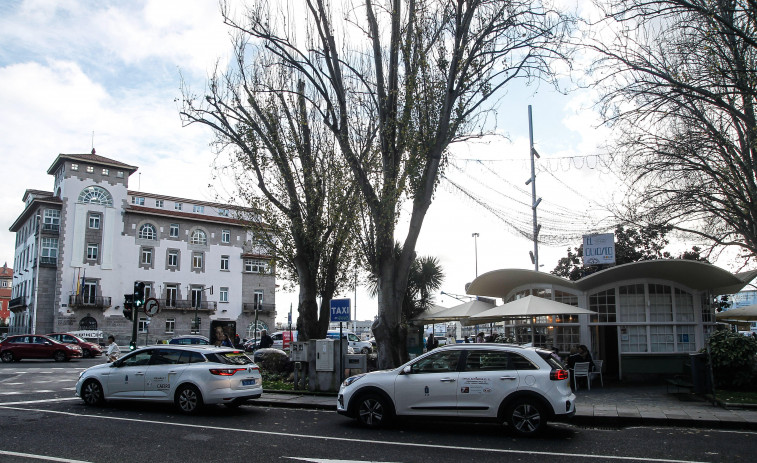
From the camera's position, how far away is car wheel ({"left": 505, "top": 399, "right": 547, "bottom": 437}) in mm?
9781

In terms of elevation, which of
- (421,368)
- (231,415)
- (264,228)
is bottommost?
(231,415)

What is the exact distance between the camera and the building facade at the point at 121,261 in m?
50.3

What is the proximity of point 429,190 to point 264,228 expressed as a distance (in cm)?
778

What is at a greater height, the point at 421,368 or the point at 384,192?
the point at 384,192

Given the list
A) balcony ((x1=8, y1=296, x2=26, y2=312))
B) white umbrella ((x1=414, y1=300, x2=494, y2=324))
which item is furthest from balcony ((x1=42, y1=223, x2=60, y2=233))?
white umbrella ((x1=414, y1=300, x2=494, y2=324))

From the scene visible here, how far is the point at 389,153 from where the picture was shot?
51.9 feet

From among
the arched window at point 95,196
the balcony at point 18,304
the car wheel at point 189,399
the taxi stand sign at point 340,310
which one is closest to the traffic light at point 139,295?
the taxi stand sign at point 340,310

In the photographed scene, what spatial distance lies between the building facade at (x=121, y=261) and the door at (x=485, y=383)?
38.7 meters

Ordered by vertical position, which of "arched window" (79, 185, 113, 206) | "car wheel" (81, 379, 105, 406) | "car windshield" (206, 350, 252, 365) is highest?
"arched window" (79, 185, 113, 206)

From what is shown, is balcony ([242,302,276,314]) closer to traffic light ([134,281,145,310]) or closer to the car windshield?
traffic light ([134,281,145,310])

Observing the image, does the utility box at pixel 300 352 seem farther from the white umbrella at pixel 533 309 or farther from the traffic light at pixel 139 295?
the traffic light at pixel 139 295

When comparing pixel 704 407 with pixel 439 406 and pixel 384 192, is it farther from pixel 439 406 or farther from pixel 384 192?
pixel 384 192

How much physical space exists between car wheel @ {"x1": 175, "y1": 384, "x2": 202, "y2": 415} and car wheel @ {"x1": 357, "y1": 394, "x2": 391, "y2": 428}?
366 cm

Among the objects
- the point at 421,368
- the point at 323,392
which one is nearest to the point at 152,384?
the point at 323,392
